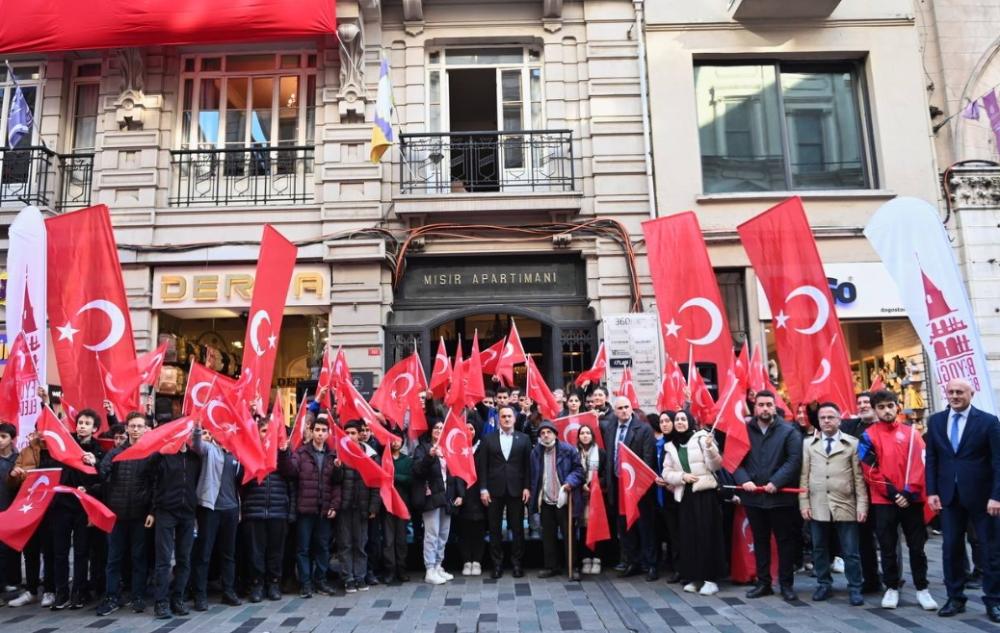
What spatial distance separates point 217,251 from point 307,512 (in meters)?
6.55

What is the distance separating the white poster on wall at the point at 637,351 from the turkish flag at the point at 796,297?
402 centimetres

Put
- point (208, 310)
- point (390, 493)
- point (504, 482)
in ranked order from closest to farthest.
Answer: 1. point (390, 493)
2. point (504, 482)
3. point (208, 310)

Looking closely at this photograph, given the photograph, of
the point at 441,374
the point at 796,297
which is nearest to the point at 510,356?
the point at 441,374

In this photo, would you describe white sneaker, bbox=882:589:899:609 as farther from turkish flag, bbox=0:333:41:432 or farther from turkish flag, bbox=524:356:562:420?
turkish flag, bbox=0:333:41:432

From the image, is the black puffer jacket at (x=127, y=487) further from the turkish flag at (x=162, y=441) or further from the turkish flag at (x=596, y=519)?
the turkish flag at (x=596, y=519)

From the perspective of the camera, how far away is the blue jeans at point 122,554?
24.0 ft

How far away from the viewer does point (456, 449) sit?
8.46 meters

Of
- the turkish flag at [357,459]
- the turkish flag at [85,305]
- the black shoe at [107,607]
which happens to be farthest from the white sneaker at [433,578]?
the turkish flag at [85,305]

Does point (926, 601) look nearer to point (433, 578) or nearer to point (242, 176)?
point (433, 578)

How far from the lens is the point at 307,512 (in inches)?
310

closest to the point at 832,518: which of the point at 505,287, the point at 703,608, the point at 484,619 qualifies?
the point at 703,608

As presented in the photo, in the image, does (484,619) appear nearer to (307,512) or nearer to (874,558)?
(307,512)

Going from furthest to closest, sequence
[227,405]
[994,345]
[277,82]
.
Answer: [277,82], [994,345], [227,405]

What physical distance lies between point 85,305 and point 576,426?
19.0 ft
